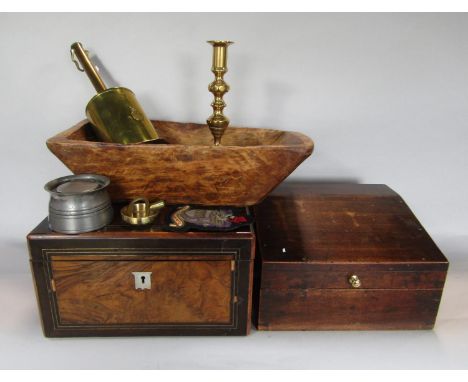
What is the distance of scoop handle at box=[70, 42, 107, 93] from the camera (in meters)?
1.18

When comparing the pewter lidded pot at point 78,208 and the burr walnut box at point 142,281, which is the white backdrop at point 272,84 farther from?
the pewter lidded pot at point 78,208

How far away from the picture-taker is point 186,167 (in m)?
1.04

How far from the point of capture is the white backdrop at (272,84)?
129 cm

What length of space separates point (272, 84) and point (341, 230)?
0.54 meters

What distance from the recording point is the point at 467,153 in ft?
4.87

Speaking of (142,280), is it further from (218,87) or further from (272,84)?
(272,84)

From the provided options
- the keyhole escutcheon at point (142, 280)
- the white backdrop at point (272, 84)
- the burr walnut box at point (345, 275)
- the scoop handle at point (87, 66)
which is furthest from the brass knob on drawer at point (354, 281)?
the scoop handle at point (87, 66)

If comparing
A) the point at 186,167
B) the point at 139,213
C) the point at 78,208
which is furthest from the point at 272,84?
the point at 78,208

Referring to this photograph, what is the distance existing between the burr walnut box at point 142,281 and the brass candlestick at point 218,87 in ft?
1.20

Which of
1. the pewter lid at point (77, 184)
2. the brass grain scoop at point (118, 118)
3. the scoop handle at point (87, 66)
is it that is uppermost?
the scoop handle at point (87, 66)

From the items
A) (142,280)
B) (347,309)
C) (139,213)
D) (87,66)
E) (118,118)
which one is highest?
(87,66)

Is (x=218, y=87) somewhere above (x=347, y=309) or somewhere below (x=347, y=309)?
above

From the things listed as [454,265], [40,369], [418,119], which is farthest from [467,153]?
[40,369]

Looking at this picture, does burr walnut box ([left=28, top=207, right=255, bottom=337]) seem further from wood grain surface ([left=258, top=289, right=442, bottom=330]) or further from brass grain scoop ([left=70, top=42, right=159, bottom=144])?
brass grain scoop ([left=70, top=42, right=159, bottom=144])
